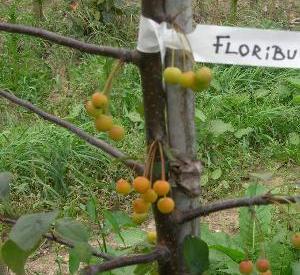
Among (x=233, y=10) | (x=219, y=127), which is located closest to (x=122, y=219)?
(x=219, y=127)

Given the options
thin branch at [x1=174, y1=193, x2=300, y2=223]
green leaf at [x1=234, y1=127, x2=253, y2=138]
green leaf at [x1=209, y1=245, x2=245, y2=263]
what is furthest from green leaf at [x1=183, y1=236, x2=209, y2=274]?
green leaf at [x1=234, y1=127, x2=253, y2=138]

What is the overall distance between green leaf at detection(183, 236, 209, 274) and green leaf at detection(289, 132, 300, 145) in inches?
86.7

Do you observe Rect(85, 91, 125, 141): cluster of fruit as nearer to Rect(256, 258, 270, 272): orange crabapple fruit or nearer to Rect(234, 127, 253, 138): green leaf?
Rect(256, 258, 270, 272): orange crabapple fruit

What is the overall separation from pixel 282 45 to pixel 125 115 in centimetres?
235

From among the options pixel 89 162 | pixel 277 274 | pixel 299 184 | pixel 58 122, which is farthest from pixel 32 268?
pixel 58 122

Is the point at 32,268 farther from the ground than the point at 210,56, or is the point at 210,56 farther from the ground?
the point at 210,56

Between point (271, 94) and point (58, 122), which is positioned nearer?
point (58, 122)

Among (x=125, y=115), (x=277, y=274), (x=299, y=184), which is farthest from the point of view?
(x=125, y=115)

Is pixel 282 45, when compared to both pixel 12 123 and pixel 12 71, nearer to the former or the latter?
pixel 12 123

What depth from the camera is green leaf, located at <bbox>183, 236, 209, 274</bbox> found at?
91 centimetres

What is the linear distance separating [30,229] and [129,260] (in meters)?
0.15

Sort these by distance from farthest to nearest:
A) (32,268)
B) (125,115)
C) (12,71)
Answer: (12,71) < (125,115) < (32,268)

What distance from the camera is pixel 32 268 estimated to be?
93.1 inches

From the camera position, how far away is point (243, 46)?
0.85 meters
